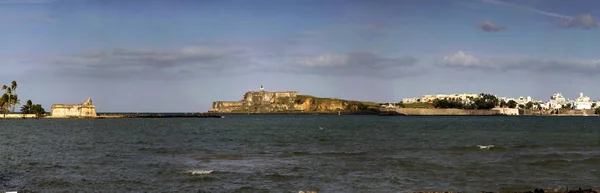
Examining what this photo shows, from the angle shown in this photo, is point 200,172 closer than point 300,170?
Yes

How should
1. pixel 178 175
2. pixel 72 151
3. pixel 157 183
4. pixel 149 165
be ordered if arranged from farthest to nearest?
pixel 72 151, pixel 149 165, pixel 178 175, pixel 157 183

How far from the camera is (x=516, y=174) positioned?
1426 inches

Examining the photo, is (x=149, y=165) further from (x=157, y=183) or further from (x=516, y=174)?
(x=516, y=174)

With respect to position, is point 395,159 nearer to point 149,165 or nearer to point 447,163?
point 447,163

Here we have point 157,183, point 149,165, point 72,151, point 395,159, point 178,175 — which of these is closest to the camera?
point 157,183

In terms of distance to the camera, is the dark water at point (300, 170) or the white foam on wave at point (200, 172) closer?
the dark water at point (300, 170)

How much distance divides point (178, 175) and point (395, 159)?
18650 millimetres

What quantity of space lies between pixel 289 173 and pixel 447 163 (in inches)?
514

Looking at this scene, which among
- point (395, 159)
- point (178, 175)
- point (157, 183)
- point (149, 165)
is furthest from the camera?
point (395, 159)

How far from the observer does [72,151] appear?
57062mm

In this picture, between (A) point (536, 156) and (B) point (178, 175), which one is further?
(A) point (536, 156)

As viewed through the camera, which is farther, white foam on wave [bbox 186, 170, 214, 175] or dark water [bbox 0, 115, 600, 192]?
white foam on wave [bbox 186, 170, 214, 175]

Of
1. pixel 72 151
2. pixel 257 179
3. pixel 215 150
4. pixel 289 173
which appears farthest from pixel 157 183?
pixel 72 151

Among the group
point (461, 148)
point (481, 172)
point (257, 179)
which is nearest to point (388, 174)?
point (481, 172)
